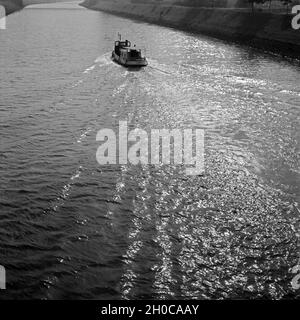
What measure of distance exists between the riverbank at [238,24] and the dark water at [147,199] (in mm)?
27518

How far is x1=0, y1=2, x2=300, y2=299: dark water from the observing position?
45.8ft

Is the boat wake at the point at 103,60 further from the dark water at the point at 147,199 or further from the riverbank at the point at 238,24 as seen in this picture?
the riverbank at the point at 238,24

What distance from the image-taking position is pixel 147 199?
19.1m

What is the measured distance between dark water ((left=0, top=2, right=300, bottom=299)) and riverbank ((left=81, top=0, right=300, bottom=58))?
27.5 m

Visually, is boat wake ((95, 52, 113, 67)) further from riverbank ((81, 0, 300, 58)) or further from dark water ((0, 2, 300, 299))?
riverbank ((81, 0, 300, 58))

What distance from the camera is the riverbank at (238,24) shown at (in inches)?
2530

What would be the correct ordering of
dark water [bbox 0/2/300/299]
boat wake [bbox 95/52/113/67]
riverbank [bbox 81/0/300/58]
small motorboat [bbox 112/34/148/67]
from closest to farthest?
dark water [bbox 0/2/300/299] → small motorboat [bbox 112/34/148/67] → boat wake [bbox 95/52/113/67] → riverbank [bbox 81/0/300/58]

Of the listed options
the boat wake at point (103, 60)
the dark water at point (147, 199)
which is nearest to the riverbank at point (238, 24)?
the dark water at point (147, 199)

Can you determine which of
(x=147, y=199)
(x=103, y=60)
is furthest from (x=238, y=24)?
(x=147, y=199)

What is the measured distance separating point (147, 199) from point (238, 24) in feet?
247

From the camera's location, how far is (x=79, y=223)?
17.0m

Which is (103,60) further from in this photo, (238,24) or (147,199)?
(147,199)

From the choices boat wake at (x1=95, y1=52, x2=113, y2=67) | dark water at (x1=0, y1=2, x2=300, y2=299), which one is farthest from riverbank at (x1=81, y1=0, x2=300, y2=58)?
boat wake at (x1=95, y1=52, x2=113, y2=67)

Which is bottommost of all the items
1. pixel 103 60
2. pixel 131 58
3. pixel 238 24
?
pixel 103 60
